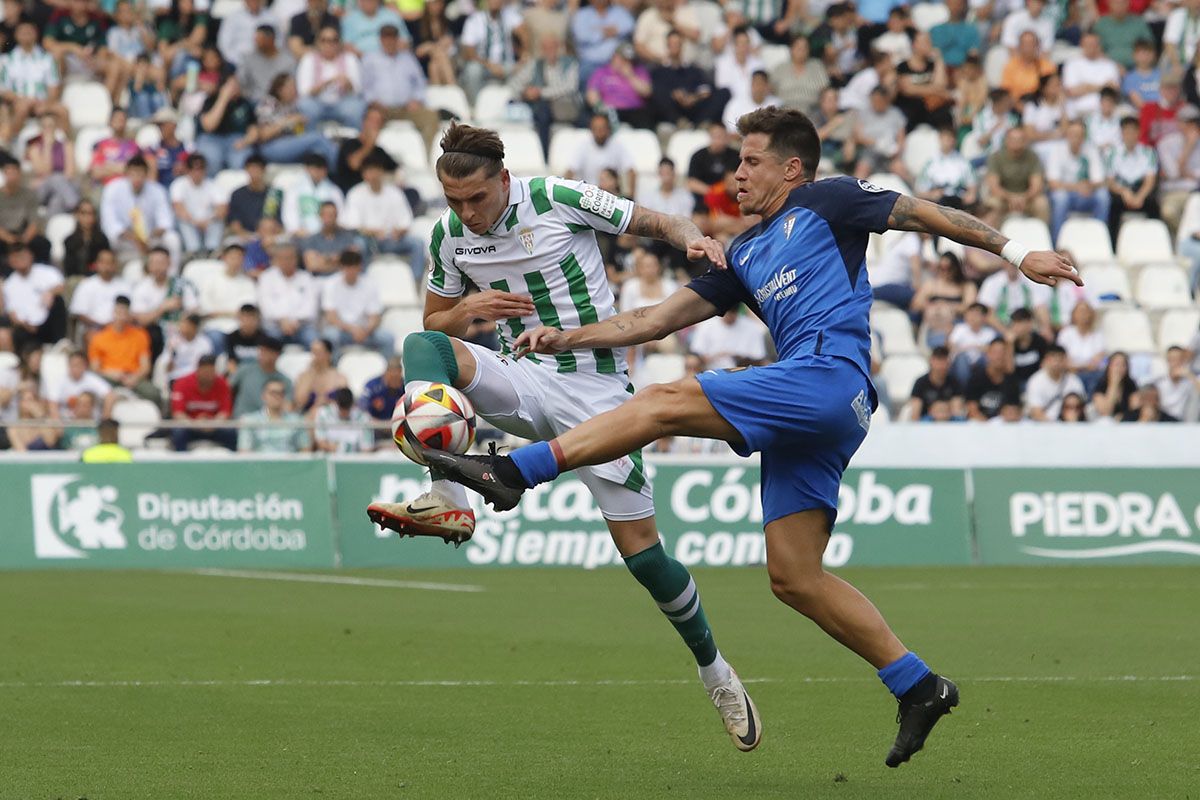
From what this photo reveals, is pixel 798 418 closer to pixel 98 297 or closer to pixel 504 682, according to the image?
pixel 504 682

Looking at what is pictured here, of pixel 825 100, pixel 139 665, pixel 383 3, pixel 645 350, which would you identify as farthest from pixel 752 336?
pixel 139 665

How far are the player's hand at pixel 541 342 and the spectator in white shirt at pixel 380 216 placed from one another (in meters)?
13.3

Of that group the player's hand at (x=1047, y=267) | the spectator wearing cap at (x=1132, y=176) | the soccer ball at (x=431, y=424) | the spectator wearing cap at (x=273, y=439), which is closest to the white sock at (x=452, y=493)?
the soccer ball at (x=431, y=424)

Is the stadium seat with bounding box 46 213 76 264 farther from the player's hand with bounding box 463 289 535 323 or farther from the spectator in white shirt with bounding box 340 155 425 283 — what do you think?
the player's hand with bounding box 463 289 535 323

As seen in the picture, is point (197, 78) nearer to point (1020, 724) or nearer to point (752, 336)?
point (752, 336)

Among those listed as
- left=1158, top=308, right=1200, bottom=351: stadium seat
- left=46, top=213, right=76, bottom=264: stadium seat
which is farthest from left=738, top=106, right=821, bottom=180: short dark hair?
left=46, top=213, right=76, bottom=264: stadium seat

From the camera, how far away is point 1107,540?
1794cm

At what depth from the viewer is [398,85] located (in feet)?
73.3

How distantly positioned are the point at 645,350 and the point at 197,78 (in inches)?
258

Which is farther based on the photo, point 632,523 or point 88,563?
point 88,563

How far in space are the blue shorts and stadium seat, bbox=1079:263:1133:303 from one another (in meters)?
14.7

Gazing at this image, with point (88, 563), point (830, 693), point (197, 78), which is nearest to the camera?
point (830, 693)

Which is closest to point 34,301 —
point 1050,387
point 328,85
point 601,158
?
point 328,85

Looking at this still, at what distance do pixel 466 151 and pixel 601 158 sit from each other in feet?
42.5
